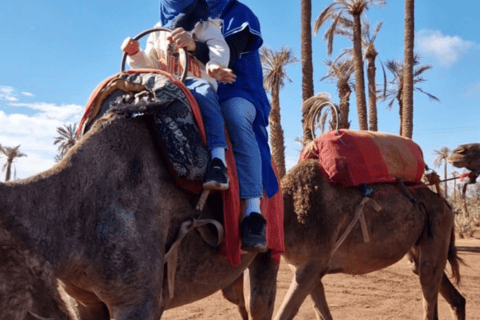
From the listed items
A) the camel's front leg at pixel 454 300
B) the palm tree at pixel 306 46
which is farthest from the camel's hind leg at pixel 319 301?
the palm tree at pixel 306 46

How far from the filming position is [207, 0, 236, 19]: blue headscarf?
3.32m

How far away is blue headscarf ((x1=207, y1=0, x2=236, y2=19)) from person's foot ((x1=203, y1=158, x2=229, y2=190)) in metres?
1.12

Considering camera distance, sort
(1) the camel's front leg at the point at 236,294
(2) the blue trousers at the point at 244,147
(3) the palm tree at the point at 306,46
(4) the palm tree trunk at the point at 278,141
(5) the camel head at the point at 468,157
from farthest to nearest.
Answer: (4) the palm tree trunk at the point at 278,141, (3) the palm tree at the point at 306,46, (5) the camel head at the point at 468,157, (1) the camel's front leg at the point at 236,294, (2) the blue trousers at the point at 244,147

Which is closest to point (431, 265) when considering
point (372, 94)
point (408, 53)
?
point (408, 53)

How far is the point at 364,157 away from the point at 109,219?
3740mm

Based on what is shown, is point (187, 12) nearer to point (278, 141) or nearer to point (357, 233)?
point (357, 233)

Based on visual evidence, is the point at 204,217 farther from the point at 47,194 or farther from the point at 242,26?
the point at 242,26

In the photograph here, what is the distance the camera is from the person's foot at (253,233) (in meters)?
2.82

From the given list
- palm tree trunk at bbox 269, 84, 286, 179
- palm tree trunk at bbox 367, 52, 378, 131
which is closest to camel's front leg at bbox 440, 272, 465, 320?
palm tree trunk at bbox 269, 84, 286, 179

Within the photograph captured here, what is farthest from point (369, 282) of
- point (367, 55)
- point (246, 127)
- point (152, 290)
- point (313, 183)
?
point (367, 55)

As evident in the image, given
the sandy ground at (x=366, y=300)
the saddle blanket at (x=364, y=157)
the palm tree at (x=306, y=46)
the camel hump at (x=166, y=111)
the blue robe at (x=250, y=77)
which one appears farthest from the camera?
the palm tree at (x=306, y=46)

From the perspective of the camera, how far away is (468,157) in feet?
20.5

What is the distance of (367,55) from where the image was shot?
2553 cm

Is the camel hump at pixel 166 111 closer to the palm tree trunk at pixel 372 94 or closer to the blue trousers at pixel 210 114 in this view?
the blue trousers at pixel 210 114
